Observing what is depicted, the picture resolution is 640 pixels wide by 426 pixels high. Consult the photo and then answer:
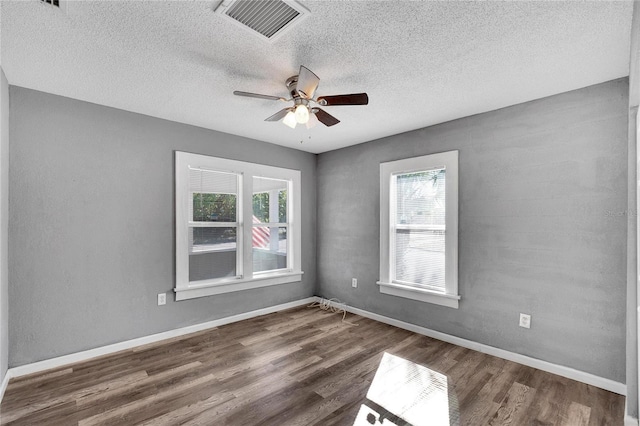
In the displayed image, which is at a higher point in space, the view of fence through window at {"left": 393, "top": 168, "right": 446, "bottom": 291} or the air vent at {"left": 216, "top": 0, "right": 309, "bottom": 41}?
the air vent at {"left": 216, "top": 0, "right": 309, "bottom": 41}

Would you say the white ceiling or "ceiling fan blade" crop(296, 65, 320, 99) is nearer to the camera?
the white ceiling

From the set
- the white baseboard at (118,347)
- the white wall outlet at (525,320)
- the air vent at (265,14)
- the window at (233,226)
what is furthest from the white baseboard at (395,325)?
the air vent at (265,14)

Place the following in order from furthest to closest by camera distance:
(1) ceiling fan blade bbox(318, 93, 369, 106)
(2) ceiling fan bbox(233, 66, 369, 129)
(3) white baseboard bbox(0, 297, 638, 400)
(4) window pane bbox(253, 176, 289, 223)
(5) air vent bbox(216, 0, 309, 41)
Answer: (4) window pane bbox(253, 176, 289, 223), (3) white baseboard bbox(0, 297, 638, 400), (1) ceiling fan blade bbox(318, 93, 369, 106), (2) ceiling fan bbox(233, 66, 369, 129), (5) air vent bbox(216, 0, 309, 41)

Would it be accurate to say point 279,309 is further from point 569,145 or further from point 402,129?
point 569,145

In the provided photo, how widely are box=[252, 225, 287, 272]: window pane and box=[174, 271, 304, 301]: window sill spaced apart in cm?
19

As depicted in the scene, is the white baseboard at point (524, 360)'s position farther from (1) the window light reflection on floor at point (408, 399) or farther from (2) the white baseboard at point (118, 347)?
(2) the white baseboard at point (118, 347)

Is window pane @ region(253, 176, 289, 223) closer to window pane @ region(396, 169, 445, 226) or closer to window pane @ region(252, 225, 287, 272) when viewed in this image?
window pane @ region(252, 225, 287, 272)

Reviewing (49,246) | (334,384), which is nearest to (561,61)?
(334,384)

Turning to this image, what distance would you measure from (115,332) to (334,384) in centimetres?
225

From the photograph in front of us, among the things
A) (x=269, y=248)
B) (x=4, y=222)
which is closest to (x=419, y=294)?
(x=269, y=248)

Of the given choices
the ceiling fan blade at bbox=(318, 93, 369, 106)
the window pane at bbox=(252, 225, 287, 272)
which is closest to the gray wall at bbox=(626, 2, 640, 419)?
the ceiling fan blade at bbox=(318, 93, 369, 106)

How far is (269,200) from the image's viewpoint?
448cm

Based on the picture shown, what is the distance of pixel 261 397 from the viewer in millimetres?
2293

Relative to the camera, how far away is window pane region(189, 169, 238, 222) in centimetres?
365
